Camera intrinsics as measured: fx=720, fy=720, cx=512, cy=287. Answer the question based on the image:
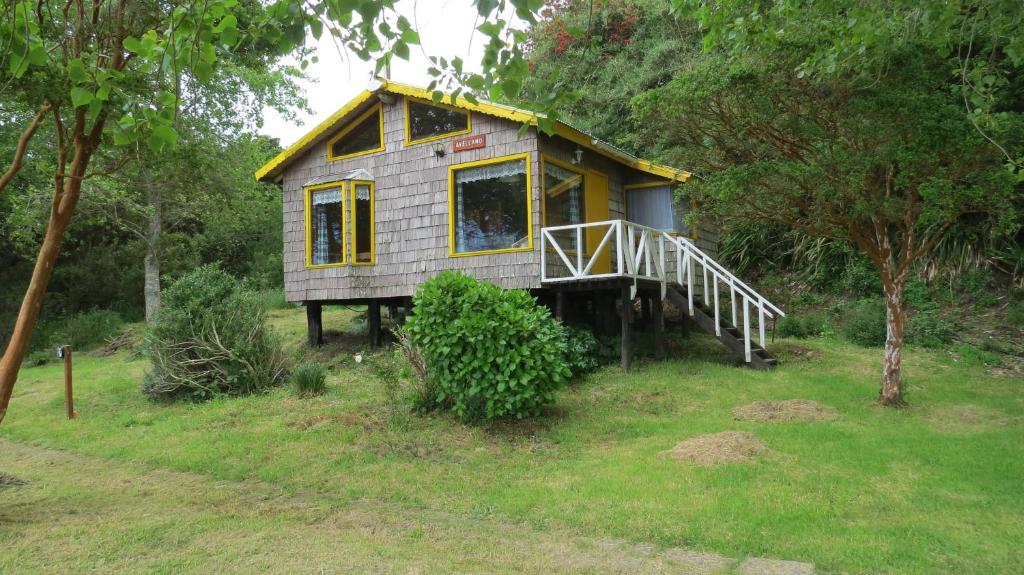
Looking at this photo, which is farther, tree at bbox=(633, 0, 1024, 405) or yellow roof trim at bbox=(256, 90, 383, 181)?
yellow roof trim at bbox=(256, 90, 383, 181)

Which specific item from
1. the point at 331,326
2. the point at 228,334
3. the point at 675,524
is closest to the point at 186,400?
the point at 228,334

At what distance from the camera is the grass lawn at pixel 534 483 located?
4391mm

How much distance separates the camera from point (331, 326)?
621 inches

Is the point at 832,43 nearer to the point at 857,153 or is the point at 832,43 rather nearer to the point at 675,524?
the point at 857,153

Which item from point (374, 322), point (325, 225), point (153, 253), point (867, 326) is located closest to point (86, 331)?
point (153, 253)

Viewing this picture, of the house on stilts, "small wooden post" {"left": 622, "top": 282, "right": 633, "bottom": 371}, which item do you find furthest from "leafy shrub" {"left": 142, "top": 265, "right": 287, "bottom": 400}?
"small wooden post" {"left": 622, "top": 282, "right": 633, "bottom": 371}

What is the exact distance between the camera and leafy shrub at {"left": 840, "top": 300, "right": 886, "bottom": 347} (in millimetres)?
12078

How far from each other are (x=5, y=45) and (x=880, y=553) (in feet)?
18.3

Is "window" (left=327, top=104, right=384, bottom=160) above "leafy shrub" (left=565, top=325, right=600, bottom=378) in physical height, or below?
above

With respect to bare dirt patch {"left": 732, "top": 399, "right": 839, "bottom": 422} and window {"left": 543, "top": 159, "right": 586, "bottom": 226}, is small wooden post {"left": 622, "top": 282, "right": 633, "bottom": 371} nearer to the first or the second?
window {"left": 543, "top": 159, "right": 586, "bottom": 226}

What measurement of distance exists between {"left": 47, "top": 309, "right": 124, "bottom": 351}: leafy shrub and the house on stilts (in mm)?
8377

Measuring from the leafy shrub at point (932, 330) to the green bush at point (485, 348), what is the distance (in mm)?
7191

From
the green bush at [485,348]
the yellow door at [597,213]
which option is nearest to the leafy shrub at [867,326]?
the yellow door at [597,213]

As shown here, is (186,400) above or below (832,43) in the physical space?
below
